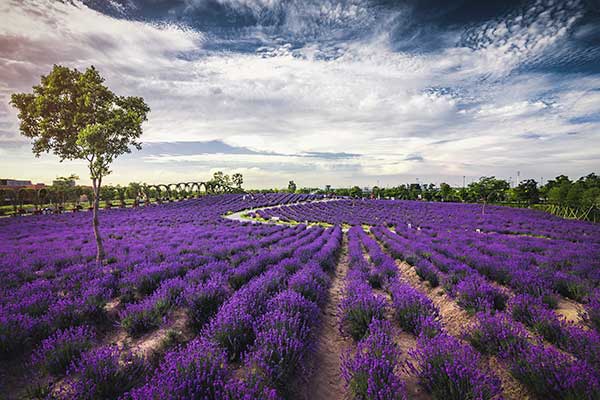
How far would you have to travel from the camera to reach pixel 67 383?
2.21 meters

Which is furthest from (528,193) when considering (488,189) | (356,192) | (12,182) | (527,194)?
(12,182)

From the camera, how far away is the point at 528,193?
41.6 m

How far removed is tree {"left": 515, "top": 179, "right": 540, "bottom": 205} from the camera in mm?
41347

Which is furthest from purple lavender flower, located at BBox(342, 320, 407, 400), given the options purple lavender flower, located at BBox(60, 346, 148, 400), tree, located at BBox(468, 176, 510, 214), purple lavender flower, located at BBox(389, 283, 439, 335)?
tree, located at BBox(468, 176, 510, 214)

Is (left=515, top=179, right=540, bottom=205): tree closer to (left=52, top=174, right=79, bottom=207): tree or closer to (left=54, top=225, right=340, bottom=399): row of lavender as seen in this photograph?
(left=54, top=225, right=340, bottom=399): row of lavender

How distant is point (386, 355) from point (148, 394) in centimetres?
204

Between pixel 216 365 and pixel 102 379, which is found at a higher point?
pixel 216 365

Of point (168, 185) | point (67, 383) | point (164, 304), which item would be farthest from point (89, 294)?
point (168, 185)

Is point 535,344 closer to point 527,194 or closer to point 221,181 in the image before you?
point 527,194

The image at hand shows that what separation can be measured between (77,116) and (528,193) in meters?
58.1

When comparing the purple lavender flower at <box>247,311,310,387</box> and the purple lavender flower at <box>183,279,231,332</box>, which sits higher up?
the purple lavender flower at <box>247,311,310,387</box>

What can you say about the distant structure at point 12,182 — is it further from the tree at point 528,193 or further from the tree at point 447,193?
the tree at point 528,193

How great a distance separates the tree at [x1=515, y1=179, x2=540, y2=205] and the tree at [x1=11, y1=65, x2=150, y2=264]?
2191 inches

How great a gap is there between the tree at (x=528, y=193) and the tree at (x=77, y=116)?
55.6m
